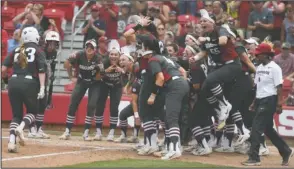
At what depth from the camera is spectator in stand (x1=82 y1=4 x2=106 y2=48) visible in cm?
2453

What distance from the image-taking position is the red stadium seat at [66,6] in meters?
26.9

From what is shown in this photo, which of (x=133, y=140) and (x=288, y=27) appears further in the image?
(x=288, y=27)

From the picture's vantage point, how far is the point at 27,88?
16.1 m

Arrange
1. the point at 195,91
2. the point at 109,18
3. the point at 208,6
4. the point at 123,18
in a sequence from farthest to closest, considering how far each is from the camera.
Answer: the point at 123,18
the point at 109,18
the point at 208,6
the point at 195,91

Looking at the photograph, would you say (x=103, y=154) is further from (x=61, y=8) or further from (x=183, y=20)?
(x=61, y=8)

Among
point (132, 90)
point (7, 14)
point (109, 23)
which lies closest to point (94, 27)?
point (109, 23)

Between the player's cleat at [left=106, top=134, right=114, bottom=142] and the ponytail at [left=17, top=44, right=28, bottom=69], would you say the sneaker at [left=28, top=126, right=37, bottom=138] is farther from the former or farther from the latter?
the ponytail at [left=17, top=44, right=28, bottom=69]

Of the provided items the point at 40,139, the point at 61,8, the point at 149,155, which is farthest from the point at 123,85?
the point at 61,8

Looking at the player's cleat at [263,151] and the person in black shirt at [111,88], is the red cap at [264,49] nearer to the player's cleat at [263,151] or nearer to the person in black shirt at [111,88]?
the player's cleat at [263,151]

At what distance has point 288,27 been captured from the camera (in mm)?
23344

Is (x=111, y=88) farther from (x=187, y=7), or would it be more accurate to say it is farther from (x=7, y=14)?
(x=7, y=14)

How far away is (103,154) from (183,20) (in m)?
9.55

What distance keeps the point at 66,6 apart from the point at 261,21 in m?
6.88

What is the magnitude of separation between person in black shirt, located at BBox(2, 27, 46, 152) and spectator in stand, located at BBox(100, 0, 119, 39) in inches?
334
